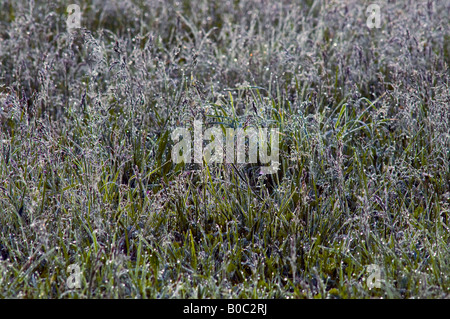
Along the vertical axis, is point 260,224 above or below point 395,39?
below

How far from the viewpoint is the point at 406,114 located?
2.57 m

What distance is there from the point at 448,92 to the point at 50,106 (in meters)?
2.37

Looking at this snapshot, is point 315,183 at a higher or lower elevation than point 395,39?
lower

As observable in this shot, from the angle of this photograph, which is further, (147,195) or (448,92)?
(448,92)

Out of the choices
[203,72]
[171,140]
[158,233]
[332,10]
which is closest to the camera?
[158,233]

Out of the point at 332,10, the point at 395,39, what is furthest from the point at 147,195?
the point at 332,10

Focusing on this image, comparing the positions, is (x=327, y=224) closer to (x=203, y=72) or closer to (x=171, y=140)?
(x=171, y=140)

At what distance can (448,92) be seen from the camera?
2707mm
